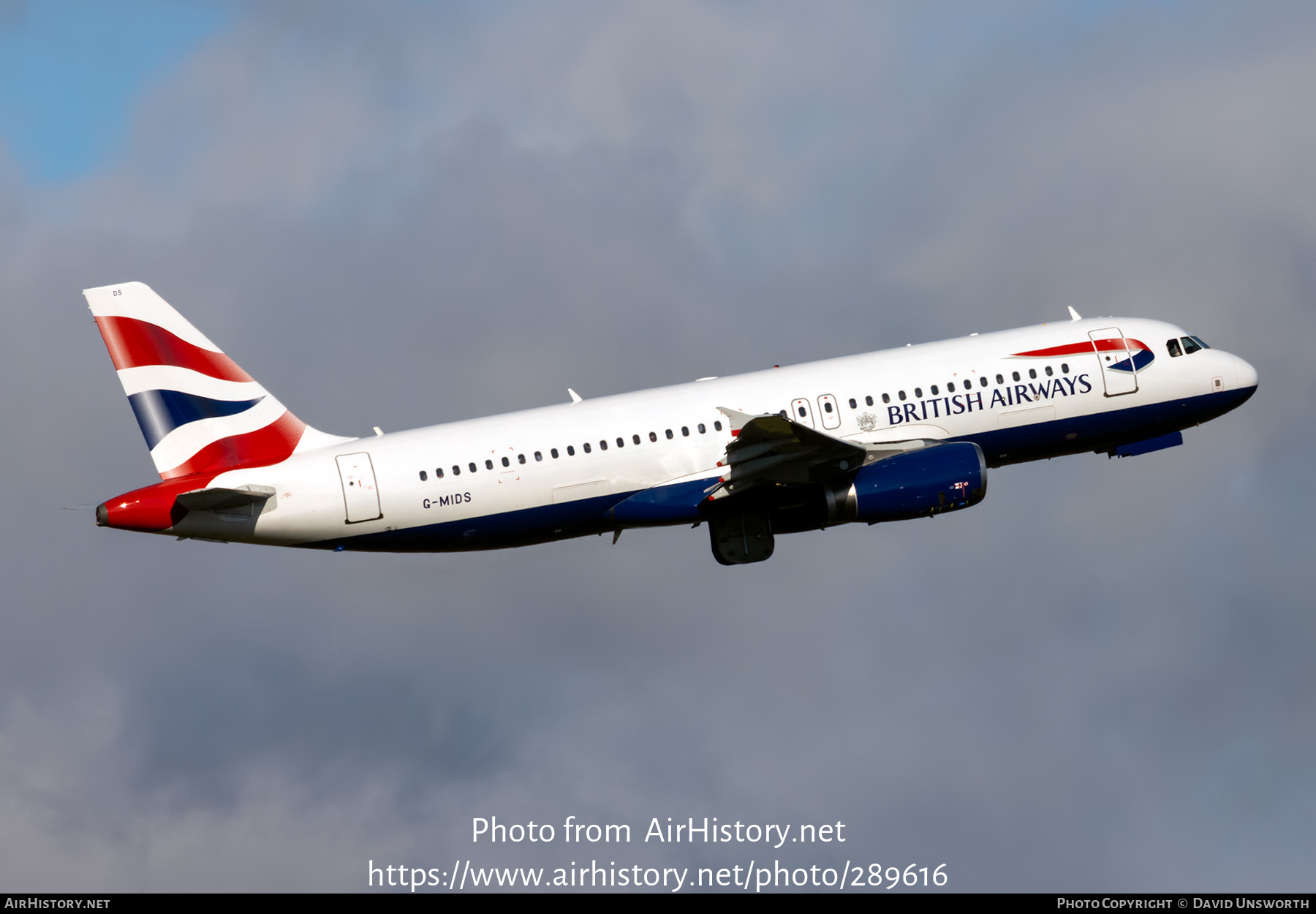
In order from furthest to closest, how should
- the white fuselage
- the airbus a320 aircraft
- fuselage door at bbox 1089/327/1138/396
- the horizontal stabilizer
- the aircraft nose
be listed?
1. the aircraft nose
2. fuselage door at bbox 1089/327/1138/396
3. the white fuselage
4. the airbus a320 aircraft
5. the horizontal stabilizer

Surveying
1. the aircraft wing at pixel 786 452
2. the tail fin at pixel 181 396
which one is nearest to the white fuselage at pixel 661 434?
the aircraft wing at pixel 786 452

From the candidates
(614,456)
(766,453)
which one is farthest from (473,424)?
(766,453)

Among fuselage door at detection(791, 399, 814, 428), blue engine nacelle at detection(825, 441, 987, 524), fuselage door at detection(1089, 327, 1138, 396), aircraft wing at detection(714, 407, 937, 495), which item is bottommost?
blue engine nacelle at detection(825, 441, 987, 524)

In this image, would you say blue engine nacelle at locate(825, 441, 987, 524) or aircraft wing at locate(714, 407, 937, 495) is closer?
aircraft wing at locate(714, 407, 937, 495)

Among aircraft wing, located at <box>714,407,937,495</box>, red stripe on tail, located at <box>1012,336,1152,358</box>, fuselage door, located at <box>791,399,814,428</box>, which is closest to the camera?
aircraft wing, located at <box>714,407,937,495</box>

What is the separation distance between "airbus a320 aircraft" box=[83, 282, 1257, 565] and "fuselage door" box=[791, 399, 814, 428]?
0.06m

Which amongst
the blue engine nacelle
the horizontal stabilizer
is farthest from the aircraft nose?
the horizontal stabilizer

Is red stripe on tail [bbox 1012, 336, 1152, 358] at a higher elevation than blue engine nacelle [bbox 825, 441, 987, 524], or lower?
higher

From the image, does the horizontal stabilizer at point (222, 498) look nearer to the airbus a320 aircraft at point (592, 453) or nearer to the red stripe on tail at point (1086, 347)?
the airbus a320 aircraft at point (592, 453)

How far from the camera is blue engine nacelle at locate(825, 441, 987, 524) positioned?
4894 cm

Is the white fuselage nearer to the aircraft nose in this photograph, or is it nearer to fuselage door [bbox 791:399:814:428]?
fuselage door [bbox 791:399:814:428]

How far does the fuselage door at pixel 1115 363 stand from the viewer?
172ft
